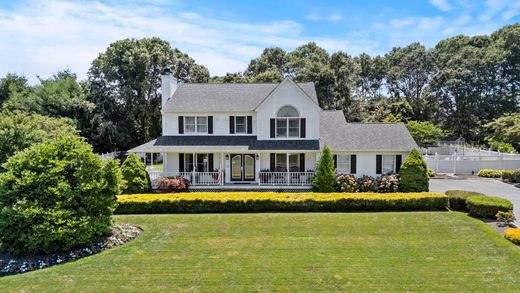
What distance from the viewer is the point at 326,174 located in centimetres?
2042

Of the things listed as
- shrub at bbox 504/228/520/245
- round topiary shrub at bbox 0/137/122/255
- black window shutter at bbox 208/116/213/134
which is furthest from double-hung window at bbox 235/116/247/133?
shrub at bbox 504/228/520/245

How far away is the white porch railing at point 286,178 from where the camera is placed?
22.5 metres

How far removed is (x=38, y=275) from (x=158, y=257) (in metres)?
3.48

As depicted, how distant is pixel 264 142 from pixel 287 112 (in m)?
2.58

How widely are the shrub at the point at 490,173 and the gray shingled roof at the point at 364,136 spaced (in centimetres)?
1092

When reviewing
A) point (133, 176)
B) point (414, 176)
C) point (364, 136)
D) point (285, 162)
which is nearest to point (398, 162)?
point (414, 176)

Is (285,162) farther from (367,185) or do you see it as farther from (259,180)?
(367,185)

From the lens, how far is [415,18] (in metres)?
17.7

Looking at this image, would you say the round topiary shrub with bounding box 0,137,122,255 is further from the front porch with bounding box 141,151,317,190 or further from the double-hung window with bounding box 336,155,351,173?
the double-hung window with bounding box 336,155,351,173

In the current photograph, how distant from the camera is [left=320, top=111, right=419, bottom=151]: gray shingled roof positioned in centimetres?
2248

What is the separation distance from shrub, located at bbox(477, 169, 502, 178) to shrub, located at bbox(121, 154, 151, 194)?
1094 inches

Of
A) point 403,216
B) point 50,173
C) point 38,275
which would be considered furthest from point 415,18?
point 38,275

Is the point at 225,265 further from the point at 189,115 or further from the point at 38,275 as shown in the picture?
the point at 189,115

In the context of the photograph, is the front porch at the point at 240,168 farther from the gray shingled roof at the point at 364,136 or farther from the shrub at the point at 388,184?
the shrub at the point at 388,184
